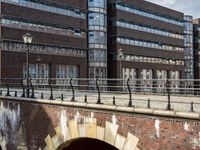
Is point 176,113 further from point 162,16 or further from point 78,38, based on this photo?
point 162,16

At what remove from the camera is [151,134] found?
11695 millimetres

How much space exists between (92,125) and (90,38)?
158 feet

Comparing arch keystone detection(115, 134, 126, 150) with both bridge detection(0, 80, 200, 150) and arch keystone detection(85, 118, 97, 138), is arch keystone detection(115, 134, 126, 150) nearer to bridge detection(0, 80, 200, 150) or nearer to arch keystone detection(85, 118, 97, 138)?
bridge detection(0, 80, 200, 150)

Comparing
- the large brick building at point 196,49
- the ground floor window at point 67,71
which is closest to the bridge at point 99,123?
the ground floor window at point 67,71

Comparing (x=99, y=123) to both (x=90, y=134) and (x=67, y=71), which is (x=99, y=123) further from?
(x=67, y=71)

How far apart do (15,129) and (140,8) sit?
56441 millimetres

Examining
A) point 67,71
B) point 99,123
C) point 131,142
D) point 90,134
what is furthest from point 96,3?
point 131,142

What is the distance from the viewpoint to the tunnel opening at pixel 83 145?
16253mm

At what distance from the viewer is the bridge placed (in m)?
11.0

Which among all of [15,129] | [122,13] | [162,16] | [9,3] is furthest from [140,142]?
[162,16]

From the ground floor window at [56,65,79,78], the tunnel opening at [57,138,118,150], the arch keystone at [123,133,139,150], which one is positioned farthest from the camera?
the ground floor window at [56,65,79,78]

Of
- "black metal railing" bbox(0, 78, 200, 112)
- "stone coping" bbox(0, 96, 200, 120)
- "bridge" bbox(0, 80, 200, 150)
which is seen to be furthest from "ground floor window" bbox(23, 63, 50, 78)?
"stone coping" bbox(0, 96, 200, 120)

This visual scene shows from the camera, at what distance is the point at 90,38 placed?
6178 centimetres

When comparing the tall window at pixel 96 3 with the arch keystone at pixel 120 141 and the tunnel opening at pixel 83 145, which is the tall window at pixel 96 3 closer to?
the tunnel opening at pixel 83 145
